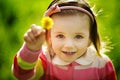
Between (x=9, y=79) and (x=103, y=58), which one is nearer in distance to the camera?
(x=103, y=58)

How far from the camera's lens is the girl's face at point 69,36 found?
1463 mm

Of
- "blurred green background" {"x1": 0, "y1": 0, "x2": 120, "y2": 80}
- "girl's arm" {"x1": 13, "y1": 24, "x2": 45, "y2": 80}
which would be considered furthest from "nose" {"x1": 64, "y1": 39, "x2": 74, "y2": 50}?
"blurred green background" {"x1": 0, "y1": 0, "x2": 120, "y2": 80}

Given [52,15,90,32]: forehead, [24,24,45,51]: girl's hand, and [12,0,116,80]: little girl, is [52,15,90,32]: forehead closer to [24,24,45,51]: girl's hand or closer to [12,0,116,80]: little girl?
[12,0,116,80]: little girl

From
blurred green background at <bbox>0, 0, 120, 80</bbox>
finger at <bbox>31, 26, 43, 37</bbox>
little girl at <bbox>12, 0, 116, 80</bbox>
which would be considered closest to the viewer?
finger at <bbox>31, 26, 43, 37</bbox>

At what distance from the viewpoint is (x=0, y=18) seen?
218 centimetres

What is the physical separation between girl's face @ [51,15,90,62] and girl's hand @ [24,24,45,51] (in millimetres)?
114

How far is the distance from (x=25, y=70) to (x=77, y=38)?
22 centimetres

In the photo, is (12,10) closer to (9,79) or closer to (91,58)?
(9,79)

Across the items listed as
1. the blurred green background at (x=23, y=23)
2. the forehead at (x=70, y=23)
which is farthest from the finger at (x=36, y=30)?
the blurred green background at (x=23, y=23)

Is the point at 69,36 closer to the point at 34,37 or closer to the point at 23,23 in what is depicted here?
the point at 34,37

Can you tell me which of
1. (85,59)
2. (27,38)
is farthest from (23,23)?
(27,38)

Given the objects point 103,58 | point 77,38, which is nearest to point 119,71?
point 103,58

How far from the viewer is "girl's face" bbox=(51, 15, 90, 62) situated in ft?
4.80

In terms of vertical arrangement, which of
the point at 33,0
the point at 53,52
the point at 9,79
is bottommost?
the point at 9,79
